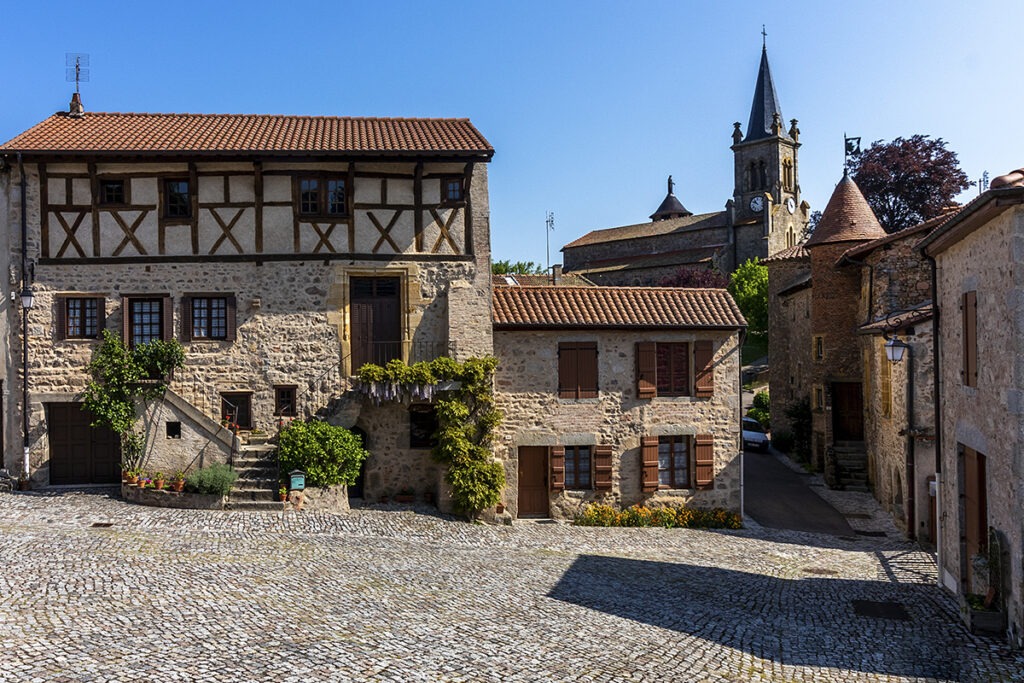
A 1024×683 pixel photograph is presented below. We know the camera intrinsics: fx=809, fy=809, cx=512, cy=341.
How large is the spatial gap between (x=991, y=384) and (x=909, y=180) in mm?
33238

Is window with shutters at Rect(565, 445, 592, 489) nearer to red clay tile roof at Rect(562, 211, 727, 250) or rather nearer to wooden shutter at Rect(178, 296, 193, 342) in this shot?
wooden shutter at Rect(178, 296, 193, 342)

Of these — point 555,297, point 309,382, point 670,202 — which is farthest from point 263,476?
point 670,202

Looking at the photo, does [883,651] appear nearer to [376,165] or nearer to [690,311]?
[690,311]

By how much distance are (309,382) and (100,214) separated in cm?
582

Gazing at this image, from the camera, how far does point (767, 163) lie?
231 ft

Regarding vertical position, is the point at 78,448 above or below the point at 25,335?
below

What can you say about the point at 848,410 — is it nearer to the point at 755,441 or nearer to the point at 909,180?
the point at 755,441

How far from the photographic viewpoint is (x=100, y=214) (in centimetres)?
1769

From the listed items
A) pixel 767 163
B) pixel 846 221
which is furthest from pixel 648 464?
pixel 767 163

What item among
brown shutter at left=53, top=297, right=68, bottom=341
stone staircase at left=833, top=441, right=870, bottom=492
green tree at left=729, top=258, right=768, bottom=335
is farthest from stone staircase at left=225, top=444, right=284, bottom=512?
green tree at left=729, top=258, right=768, bottom=335

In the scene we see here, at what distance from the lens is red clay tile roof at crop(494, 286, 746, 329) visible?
61.5 feet

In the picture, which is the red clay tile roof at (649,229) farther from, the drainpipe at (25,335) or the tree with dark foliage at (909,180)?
the drainpipe at (25,335)

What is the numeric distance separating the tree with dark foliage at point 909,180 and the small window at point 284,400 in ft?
101

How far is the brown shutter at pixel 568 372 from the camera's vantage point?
61.8 ft
